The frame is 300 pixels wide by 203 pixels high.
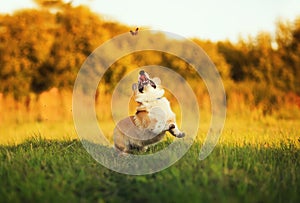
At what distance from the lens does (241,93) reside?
396 inches

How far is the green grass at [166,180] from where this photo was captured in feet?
11.1

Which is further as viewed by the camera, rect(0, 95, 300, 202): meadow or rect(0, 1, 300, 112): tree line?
rect(0, 1, 300, 112): tree line

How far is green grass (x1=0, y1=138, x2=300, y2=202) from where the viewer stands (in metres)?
3.38

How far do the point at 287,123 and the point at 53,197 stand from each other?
6351mm

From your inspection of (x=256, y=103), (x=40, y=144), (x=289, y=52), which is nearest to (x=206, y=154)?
(x=40, y=144)

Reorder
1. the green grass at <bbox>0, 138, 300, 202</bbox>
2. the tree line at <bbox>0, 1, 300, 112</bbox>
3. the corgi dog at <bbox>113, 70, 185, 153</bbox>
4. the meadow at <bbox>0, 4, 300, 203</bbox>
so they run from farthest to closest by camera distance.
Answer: the tree line at <bbox>0, 1, 300, 112</bbox> → the corgi dog at <bbox>113, 70, 185, 153</bbox> → the meadow at <bbox>0, 4, 300, 203</bbox> → the green grass at <bbox>0, 138, 300, 202</bbox>

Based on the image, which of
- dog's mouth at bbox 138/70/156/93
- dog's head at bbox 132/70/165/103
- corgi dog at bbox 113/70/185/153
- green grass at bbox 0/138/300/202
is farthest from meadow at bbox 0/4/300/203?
dog's mouth at bbox 138/70/156/93

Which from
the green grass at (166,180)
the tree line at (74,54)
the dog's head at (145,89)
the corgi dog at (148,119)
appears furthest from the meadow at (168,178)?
the tree line at (74,54)

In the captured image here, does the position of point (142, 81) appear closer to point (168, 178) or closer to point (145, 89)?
→ point (145, 89)

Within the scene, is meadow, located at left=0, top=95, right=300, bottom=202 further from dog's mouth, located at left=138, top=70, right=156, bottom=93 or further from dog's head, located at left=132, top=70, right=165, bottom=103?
dog's mouth, located at left=138, top=70, right=156, bottom=93

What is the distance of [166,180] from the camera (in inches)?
141

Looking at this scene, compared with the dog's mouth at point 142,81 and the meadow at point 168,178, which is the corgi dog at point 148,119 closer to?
the dog's mouth at point 142,81

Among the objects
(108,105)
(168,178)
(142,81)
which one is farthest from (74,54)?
(168,178)

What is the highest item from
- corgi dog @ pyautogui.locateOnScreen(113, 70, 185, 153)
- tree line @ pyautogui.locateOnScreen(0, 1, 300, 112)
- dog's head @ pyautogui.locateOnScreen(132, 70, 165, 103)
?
tree line @ pyautogui.locateOnScreen(0, 1, 300, 112)
